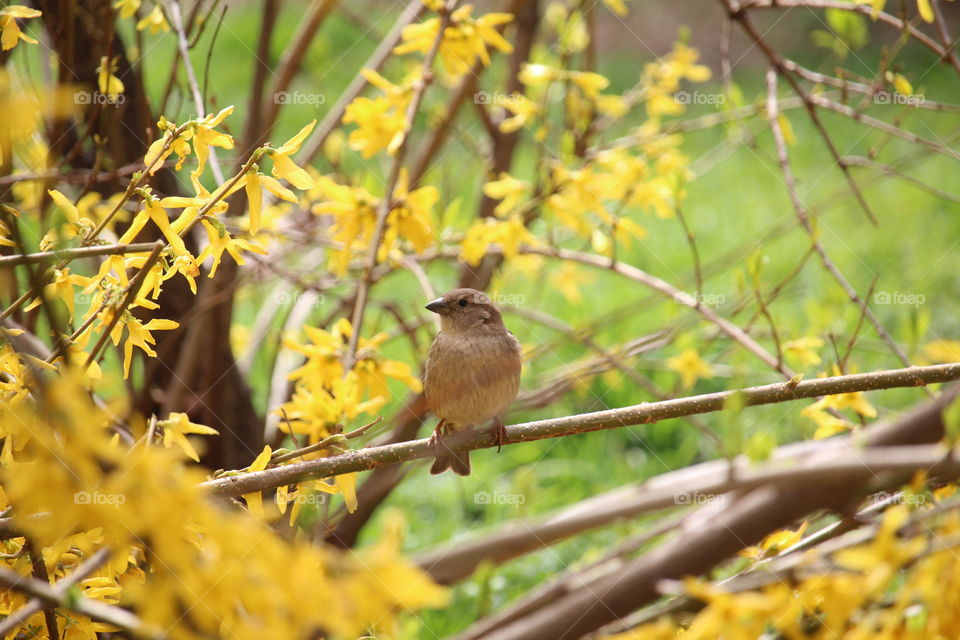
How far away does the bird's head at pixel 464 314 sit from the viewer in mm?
2748

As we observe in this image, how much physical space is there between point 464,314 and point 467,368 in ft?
0.75

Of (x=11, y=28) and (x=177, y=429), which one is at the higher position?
(x=11, y=28)

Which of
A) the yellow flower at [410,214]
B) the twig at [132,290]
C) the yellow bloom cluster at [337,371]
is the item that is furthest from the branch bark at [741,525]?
the yellow flower at [410,214]

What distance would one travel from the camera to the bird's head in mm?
2748

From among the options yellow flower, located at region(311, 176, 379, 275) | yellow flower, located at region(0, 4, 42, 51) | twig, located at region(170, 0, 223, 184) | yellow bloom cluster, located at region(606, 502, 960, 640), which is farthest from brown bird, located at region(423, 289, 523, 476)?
yellow bloom cluster, located at region(606, 502, 960, 640)

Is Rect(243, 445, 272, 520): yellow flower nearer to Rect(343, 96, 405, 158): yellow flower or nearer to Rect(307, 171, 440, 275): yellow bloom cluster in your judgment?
Rect(307, 171, 440, 275): yellow bloom cluster

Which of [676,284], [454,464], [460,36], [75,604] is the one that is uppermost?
[460,36]

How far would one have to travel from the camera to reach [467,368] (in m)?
2.60

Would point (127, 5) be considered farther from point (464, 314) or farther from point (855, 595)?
point (855, 595)

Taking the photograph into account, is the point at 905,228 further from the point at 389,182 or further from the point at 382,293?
the point at 389,182

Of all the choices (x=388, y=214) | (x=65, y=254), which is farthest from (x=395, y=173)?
(x=65, y=254)

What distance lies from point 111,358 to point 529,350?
6.79 feet

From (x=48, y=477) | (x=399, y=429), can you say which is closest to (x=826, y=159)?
(x=399, y=429)

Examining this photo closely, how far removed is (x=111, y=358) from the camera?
410cm
